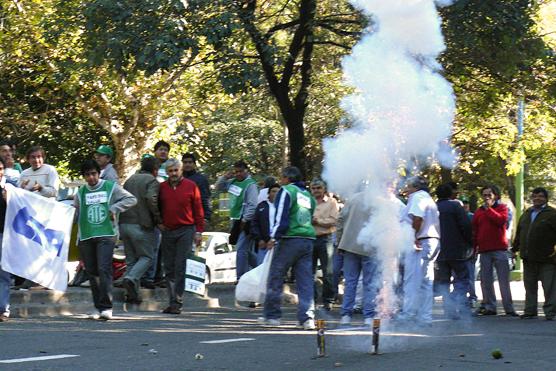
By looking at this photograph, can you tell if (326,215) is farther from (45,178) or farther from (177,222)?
(45,178)

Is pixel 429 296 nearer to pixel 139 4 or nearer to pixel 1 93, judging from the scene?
pixel 139 4

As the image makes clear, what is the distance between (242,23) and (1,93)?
15804 millimetres

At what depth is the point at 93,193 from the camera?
13.2m

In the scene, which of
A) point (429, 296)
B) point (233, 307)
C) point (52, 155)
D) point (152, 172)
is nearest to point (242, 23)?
point (152, 172)

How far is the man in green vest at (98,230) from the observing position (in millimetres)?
12992

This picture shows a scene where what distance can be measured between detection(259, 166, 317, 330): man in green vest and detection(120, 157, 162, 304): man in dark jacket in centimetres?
248

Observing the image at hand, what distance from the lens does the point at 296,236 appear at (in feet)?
40.6

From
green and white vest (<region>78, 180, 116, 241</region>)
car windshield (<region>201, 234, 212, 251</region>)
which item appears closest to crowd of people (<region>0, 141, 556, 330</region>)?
green and white vest (<region>78, 180, 116, 241</region>)

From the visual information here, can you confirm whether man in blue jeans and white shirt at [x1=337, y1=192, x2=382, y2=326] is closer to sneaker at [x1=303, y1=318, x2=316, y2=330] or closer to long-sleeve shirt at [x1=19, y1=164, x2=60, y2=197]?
sneaker at [x1=303, y1=318, x2=316, y2=330]

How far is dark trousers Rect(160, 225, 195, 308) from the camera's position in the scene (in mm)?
13953

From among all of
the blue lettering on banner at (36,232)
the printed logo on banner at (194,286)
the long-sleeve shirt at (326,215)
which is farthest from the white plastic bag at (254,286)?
the blue lettering on banner at (36,232)

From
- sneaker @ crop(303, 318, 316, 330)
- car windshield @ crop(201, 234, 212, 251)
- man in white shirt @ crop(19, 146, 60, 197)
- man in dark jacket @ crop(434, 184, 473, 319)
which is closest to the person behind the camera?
sneaker @ crop(303, 318, 316, 330)

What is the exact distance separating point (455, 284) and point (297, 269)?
345 centimetres

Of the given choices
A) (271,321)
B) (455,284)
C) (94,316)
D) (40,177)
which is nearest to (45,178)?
(40,177)
